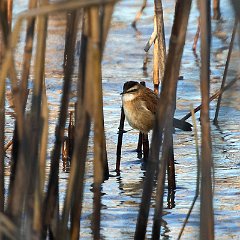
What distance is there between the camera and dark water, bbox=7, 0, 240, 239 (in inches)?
208

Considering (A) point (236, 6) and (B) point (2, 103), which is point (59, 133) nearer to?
(B) point (2, 103)

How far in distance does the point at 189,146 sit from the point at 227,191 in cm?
A: 162

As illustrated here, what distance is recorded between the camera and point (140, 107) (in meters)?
7.60

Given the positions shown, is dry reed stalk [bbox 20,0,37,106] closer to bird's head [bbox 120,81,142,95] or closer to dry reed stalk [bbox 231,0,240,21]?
dry reed stalk [bbox 231,0,240,21]

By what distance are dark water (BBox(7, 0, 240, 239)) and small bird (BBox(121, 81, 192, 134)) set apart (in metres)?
0.29

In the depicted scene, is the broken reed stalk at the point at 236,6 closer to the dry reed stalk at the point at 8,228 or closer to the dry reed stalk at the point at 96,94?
the dry reed stalk at the point at 96,94

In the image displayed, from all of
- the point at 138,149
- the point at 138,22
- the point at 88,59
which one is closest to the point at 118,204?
the point at 138,149

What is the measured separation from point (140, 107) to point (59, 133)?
13.0 ft

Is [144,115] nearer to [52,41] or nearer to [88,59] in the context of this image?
[88,59]

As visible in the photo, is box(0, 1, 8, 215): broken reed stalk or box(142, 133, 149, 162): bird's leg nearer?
box(0, 1, 8, 215): broken reed stalk

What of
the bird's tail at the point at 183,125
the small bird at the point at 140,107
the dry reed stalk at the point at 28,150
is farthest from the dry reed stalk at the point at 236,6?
the bird's tail at the point at 183,125

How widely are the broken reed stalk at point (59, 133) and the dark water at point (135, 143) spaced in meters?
0.62

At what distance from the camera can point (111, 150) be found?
780 cm

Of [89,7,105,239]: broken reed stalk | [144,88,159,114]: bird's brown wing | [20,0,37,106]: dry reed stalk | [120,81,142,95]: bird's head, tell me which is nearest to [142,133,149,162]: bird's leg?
[144,88,159,114]: bird's brown wing
